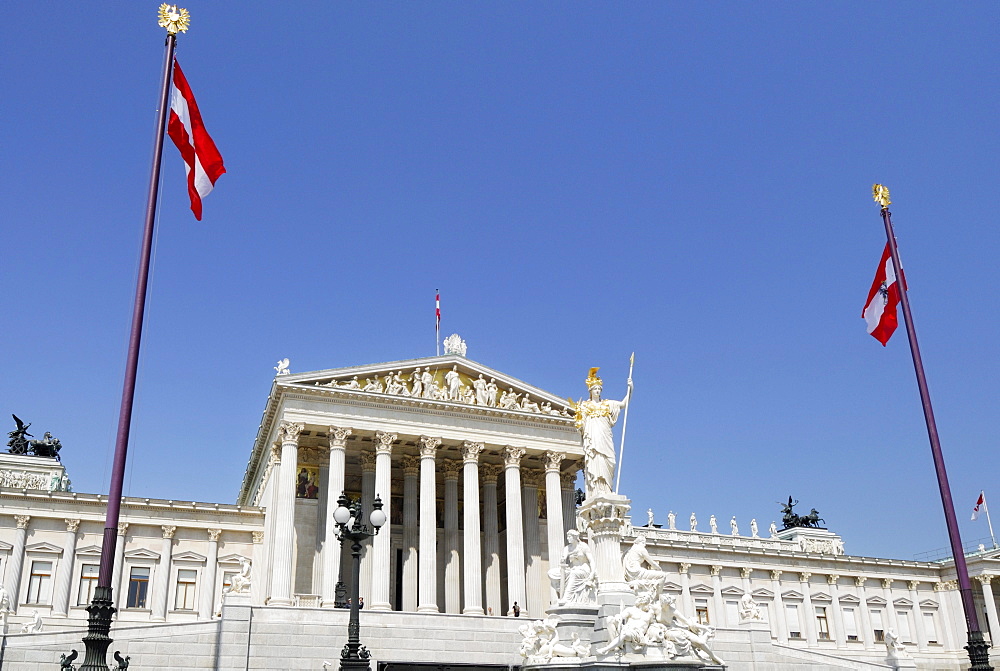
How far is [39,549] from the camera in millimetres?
47688

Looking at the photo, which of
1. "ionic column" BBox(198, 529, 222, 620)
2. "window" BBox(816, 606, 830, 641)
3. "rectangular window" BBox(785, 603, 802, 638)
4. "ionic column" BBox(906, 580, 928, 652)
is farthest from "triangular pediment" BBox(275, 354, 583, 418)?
"ionic column" BBox(906, 580, 928, 652)

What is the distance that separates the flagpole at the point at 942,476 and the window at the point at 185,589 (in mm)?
39643

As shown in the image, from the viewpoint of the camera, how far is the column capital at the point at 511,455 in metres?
49.9

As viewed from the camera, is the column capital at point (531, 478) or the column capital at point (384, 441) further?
the column capital at point (531, 478)

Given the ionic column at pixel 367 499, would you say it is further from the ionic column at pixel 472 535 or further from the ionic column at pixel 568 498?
the ionic column at pixel 568 498

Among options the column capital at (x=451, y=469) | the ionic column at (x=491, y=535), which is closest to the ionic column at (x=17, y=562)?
the column capital at (x=451, y=469)

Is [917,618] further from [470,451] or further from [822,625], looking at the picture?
[470,451]

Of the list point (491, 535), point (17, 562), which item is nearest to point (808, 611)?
point (491, 535)

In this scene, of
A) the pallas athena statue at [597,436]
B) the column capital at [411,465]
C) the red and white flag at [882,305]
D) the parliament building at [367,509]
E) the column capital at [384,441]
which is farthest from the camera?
the column capital at [411,465]

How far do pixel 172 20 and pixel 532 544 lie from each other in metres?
38.5

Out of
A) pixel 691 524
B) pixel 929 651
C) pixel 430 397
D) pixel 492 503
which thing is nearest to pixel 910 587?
pixel 929 651

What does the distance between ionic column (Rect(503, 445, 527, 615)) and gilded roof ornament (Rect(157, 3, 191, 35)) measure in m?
33.6

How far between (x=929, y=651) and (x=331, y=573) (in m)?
45.1

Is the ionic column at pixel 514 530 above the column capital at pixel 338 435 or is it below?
Result: below
